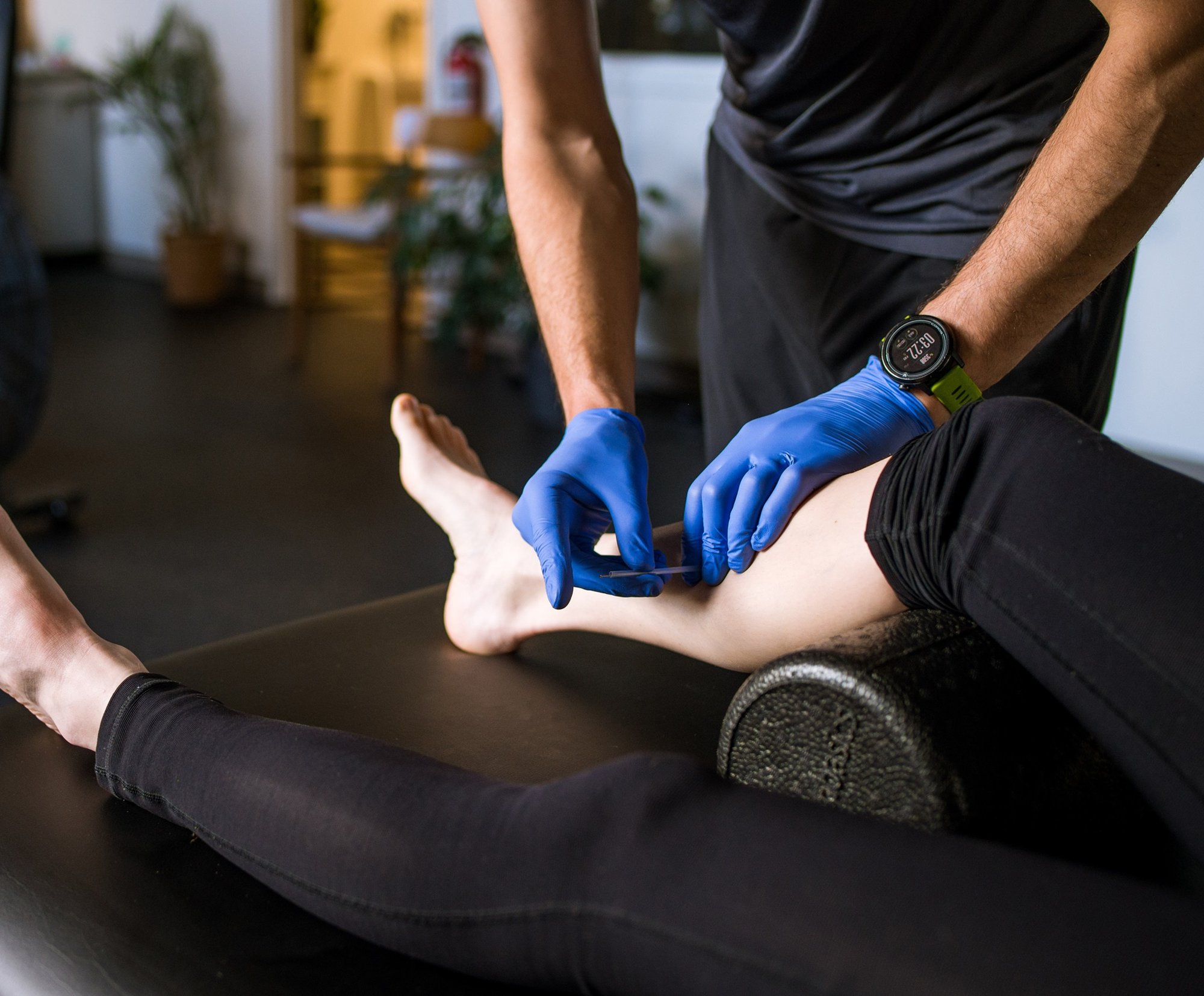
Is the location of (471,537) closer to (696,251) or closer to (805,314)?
(805,314)

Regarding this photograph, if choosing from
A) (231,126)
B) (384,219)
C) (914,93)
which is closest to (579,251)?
(914,93)

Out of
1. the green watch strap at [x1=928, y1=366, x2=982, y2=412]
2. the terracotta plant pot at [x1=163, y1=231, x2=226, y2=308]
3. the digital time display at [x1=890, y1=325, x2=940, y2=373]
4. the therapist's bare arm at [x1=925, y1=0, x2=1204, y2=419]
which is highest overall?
the therapist's bare arm at [x1=925, y1=0, x2=1204, y2=419]

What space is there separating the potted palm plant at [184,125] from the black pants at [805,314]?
416 cm

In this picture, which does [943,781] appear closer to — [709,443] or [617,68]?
[709,443]

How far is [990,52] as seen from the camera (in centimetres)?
107

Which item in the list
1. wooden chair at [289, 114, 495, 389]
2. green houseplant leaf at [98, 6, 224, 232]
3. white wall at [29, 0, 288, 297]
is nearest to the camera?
wooden chair at [289, 114, 495, 389]

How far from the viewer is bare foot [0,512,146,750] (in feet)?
2.72

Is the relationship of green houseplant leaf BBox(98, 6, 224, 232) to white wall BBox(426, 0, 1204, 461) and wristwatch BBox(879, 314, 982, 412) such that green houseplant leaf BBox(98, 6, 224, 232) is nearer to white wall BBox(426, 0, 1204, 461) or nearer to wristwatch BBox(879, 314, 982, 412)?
white wall BBox(426, 0, 1204, 461)

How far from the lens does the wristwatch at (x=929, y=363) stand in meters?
0.89

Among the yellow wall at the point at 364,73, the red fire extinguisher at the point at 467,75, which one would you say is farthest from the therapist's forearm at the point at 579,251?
the yellow wall at the point at 364,73

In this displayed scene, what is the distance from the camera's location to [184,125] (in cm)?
511

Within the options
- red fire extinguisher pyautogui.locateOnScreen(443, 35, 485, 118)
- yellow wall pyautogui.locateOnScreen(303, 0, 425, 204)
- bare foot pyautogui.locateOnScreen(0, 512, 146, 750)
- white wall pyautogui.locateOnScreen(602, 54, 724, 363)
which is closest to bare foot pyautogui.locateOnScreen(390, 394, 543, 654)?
bare foot pyautogui.locateOnScreen(0, 512, 146, 750)

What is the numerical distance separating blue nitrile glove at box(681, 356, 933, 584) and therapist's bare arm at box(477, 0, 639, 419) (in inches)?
9.9

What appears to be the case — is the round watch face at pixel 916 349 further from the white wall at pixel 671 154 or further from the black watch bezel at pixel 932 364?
the white wall at pixel 671 154
